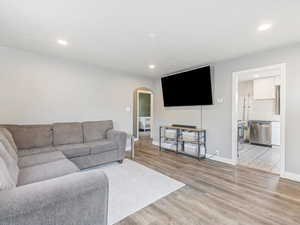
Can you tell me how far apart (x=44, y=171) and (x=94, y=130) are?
178 centimetres

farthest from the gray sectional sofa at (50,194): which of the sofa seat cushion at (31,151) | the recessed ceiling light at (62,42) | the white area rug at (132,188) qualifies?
the recessed ceiling light at (62,42)

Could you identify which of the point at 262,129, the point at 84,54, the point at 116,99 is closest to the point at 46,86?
the point at 84,54

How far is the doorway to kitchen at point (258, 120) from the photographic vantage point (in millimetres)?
3428

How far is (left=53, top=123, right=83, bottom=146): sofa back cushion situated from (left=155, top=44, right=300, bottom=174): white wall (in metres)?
2.70

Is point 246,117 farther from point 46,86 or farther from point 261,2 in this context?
point 46,86

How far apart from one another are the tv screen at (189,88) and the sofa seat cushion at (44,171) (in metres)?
3.15

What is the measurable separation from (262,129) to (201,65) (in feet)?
10.6

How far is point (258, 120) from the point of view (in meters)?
5.20

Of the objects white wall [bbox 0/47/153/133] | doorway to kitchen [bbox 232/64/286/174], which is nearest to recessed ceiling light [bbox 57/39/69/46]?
white wall [bbox 0/47/153/133]

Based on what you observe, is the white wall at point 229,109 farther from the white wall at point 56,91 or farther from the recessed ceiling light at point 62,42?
the recessed ceiling light at point 62,42

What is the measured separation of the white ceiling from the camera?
1.65m

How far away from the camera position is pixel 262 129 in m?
4.89

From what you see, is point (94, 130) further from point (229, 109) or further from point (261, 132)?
point (261, 132)

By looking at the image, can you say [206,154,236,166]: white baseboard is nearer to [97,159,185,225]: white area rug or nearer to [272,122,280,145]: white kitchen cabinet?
[97,159,185,225]: white area rug
